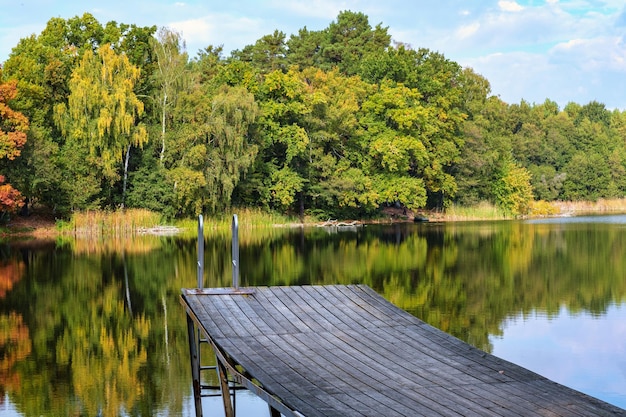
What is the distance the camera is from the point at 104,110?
39.6 meters

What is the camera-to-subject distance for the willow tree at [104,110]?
40.0m

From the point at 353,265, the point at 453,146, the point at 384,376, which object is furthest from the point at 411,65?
the point at 384,376

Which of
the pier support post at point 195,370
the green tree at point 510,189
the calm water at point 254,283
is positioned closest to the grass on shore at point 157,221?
the green tree at point 510,189

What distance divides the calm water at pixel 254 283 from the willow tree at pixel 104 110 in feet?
19.6

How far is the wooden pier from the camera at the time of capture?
587 centimetres

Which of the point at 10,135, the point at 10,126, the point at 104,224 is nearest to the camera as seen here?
Result: the point at 10,135

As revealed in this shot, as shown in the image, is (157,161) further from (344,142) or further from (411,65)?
(411,65)

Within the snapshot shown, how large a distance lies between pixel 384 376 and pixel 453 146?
49.9 m

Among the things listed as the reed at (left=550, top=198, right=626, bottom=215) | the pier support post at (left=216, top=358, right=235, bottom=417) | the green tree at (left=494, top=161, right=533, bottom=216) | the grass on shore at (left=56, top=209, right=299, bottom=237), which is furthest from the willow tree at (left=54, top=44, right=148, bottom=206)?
the reed at (left=550, top=198, right=626, bottom=215)

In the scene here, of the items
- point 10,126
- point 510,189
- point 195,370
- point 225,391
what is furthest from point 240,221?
point 225,391

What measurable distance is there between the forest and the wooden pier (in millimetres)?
29384

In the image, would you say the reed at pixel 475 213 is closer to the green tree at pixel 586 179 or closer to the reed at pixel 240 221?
the reed at pixel 240 221

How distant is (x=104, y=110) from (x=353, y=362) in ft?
114

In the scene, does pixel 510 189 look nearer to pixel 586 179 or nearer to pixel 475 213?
pixel 475 213
